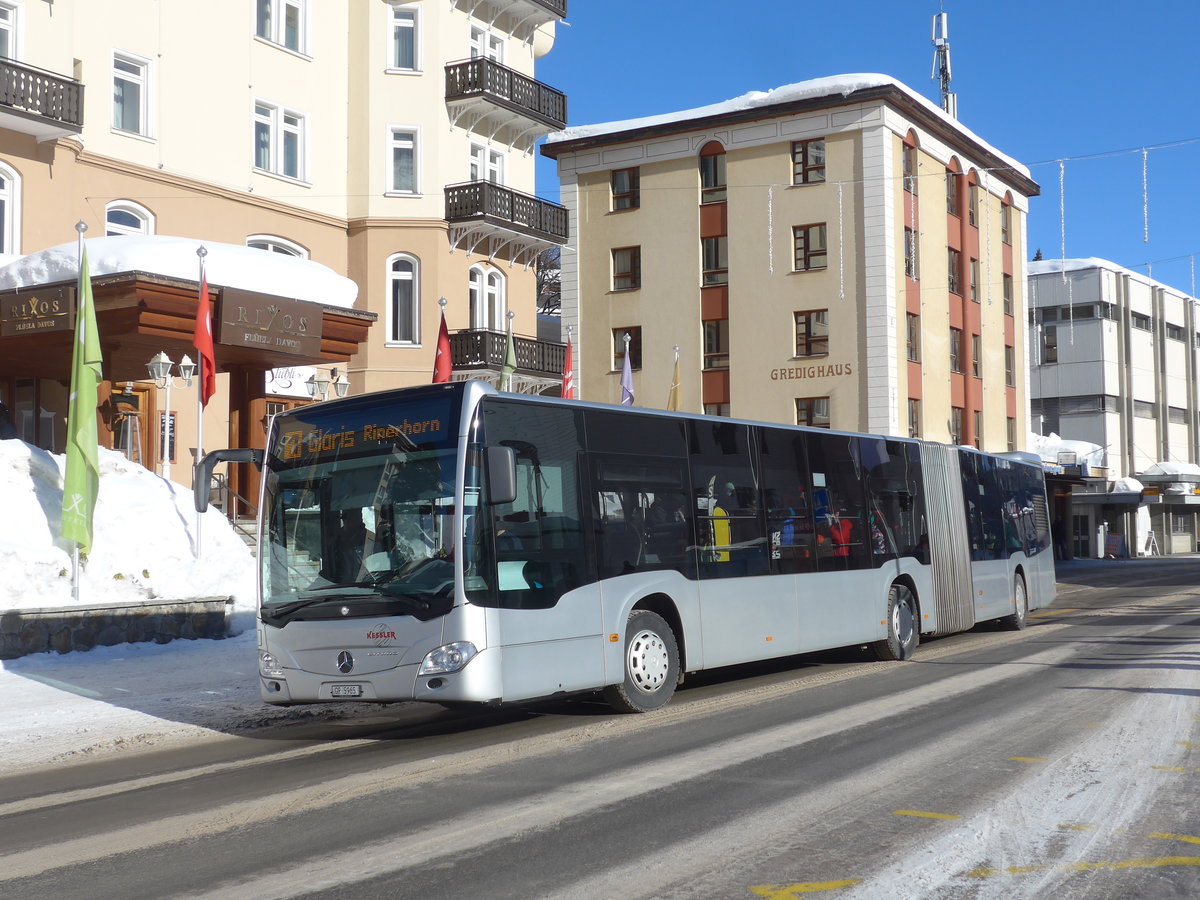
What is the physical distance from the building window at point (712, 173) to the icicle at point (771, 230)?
6.09ft

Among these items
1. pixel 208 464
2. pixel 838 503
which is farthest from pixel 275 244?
pixel 208 464

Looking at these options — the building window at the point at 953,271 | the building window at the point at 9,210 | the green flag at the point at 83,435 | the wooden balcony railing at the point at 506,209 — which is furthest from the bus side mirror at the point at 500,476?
the building window at the point at 953,271

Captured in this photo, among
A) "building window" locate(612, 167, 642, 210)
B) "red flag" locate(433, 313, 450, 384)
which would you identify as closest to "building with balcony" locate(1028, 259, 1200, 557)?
"building window" locate(612, 167, 642, 210)

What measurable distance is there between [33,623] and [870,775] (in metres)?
10.4

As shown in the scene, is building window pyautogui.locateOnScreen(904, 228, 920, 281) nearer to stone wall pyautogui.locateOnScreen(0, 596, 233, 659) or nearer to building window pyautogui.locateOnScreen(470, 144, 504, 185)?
building window pyautogui.locateOnScreen(470, 144, 504, 185)

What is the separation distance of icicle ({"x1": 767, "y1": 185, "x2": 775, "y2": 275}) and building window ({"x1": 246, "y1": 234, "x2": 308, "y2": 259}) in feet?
57.5

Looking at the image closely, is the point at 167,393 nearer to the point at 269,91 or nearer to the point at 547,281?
the point at 269,91

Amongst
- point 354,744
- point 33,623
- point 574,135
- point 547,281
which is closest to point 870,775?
point 354,744

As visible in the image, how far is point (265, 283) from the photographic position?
23031mm

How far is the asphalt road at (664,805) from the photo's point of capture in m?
5.78

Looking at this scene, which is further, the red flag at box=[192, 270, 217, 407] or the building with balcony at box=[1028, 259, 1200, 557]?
the building with balcony at box=[1028, 259, 1200, 557]

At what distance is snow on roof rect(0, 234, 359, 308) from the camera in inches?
835

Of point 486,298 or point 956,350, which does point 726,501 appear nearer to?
point 486,298

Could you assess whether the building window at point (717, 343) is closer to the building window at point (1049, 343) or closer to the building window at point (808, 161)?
the building window at point (808, 161)
